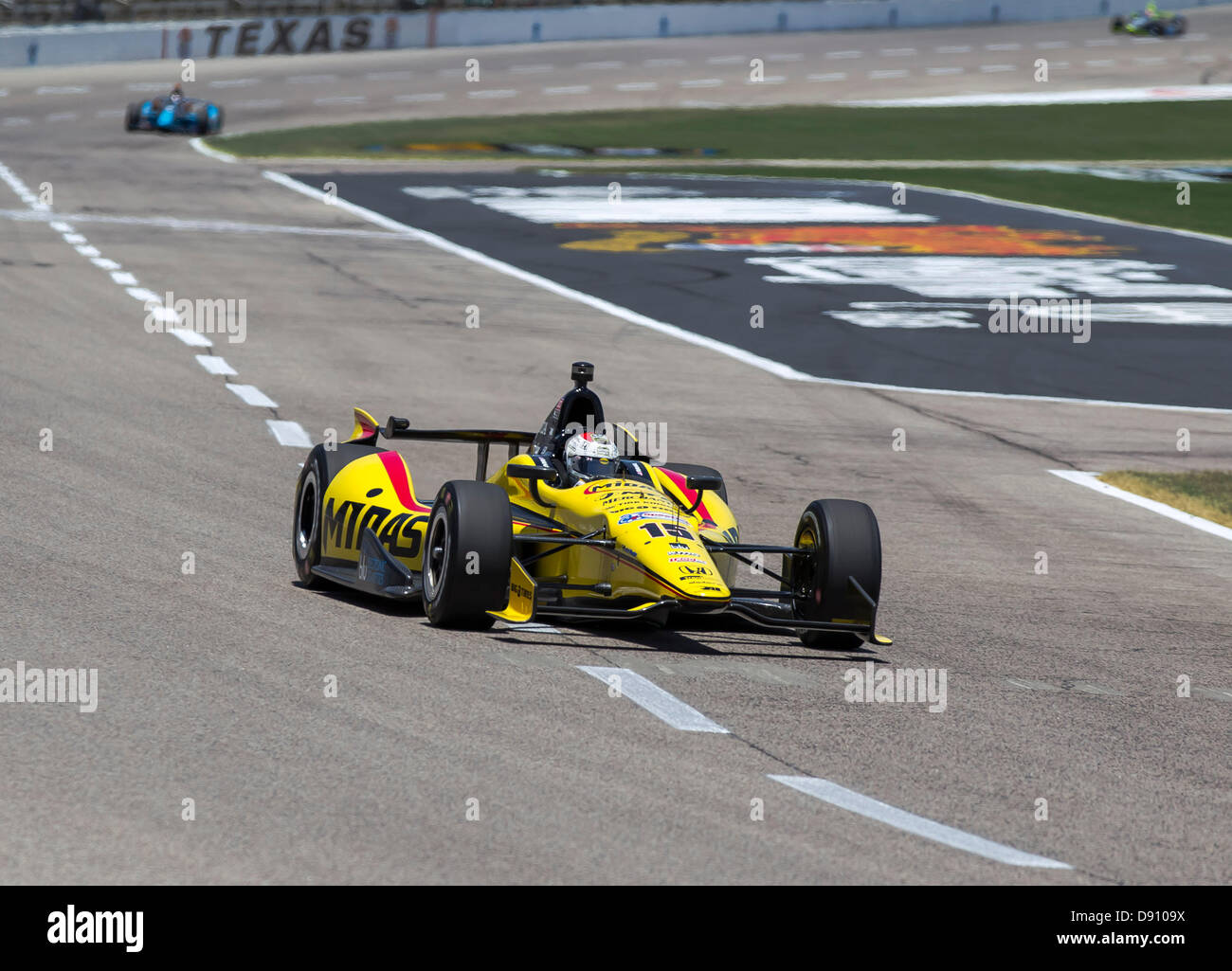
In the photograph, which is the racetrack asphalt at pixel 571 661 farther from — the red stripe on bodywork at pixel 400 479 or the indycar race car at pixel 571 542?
the red stripe on bodywork at pixel 400 479

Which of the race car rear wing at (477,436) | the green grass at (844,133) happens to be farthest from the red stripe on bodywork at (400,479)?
the green grass at (844,133)

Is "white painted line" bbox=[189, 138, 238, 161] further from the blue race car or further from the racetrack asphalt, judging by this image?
the racetrack asphalt

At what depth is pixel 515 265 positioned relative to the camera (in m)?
29.1

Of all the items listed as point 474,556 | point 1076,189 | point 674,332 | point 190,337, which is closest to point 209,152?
point 1076,189

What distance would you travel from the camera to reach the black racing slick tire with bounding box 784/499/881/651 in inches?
388

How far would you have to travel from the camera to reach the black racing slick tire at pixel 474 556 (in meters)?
9.39

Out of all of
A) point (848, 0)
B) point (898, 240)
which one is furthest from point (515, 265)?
point (848, 0)

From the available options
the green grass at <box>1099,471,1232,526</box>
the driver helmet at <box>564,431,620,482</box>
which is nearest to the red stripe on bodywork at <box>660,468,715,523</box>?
the driver helmet at <box>564,431,620,482</box>

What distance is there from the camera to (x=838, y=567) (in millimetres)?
9883

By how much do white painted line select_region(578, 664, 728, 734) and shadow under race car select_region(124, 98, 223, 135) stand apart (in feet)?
149

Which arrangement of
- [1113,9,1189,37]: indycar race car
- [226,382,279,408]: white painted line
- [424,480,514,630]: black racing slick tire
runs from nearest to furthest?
[424,480,514,630]: black racing slick tire < [226,382,279,408]: white painted line < [1113,9,1189,37]: indycar race car

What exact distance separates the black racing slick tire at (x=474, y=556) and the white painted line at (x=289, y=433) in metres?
5.98
